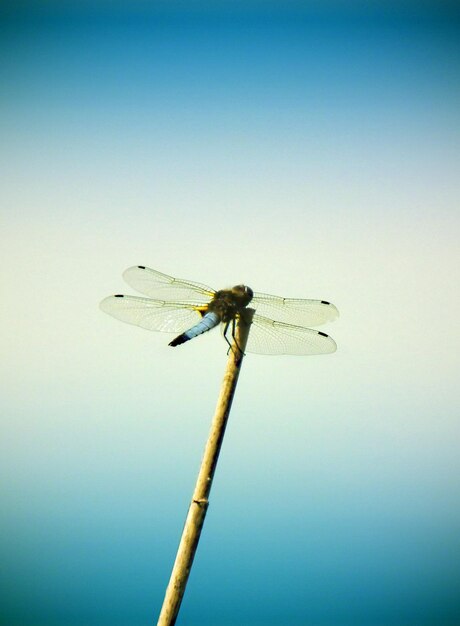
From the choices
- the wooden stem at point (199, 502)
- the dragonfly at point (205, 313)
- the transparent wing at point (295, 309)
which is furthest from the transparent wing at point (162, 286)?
the wooden stem at point (199, 502)

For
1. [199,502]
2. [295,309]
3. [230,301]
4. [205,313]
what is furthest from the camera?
[295,309]

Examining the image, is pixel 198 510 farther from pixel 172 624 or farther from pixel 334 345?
pixel 334 345

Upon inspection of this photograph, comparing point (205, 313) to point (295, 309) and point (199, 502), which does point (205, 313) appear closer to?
point (295, 309)

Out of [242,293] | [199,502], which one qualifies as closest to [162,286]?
[242,293]

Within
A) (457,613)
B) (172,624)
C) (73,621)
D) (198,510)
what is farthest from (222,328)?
(457,613)

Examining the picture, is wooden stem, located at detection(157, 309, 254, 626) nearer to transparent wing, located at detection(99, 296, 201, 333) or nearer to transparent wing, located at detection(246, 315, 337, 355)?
transparent wing, located at detection(246, 315, 337, 355)

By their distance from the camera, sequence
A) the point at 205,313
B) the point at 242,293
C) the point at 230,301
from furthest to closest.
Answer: the point at 205,313, the point at 230,301, the point at 242,293
